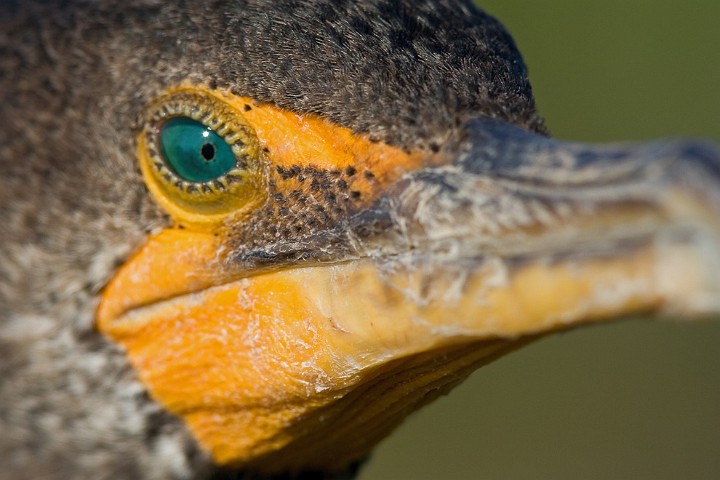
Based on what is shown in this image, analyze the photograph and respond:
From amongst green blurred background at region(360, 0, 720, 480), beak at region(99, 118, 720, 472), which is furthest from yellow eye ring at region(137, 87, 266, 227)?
green blurred background at region(360, 0, 720, 480)

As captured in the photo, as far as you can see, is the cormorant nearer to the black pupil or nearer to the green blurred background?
the black pupil

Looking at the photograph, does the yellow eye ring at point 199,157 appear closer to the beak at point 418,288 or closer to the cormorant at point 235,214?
the cormorant at point 235,214

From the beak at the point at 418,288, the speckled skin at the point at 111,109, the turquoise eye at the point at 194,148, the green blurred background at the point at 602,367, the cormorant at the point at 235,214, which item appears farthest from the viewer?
the green blurred background at the point at 602,367

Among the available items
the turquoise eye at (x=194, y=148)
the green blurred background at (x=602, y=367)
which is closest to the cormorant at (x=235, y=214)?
the turquoise eye at (x=194, y=148)

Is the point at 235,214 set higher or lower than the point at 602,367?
lower

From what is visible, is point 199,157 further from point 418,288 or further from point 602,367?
→ point 602,367

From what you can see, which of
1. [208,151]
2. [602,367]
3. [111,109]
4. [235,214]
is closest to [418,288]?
[235,214]

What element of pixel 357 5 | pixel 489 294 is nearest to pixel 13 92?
pixel 357 5
